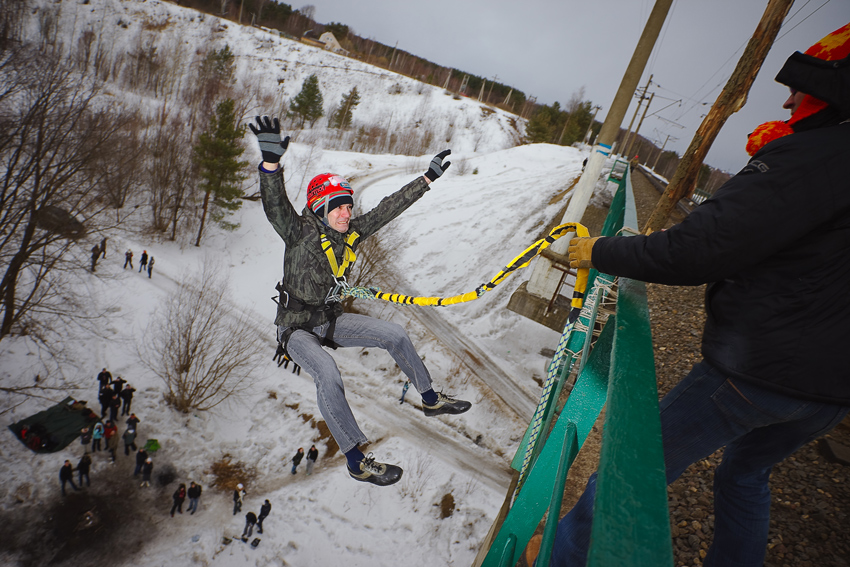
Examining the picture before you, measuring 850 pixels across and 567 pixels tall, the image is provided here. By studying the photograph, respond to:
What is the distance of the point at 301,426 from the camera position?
16.3m

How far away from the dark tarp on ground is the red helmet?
1711 centimetres

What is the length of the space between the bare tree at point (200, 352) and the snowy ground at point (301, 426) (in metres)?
0.54

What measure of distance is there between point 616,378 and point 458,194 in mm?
28595

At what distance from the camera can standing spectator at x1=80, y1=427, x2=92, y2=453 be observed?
1418cm

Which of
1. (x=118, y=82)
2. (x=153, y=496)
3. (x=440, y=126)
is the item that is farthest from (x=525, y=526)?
(x=440, y=126)

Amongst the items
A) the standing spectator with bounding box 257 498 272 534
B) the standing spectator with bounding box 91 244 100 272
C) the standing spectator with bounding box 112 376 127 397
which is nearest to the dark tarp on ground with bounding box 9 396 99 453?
the standing spectator with bounding box 112 376 127 397

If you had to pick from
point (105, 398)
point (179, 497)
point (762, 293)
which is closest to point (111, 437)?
point (105, 398)

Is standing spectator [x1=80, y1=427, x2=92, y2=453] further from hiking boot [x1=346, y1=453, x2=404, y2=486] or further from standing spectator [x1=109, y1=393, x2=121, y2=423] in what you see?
hiking boot [x1=346, y1=453, x2=404, y2=486]

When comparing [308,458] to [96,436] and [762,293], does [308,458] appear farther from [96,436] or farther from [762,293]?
[762,293]

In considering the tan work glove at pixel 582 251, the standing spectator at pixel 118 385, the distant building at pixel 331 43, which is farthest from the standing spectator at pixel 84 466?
the distant building at pixel 331 43

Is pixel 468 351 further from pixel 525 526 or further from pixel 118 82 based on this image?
pixel 118 82

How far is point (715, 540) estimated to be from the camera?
184 cm

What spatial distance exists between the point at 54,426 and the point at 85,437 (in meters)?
1.32

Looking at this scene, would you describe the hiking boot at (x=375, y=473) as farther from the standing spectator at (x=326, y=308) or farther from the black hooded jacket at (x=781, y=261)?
the black hooded jacket at (x=781, y=261)
